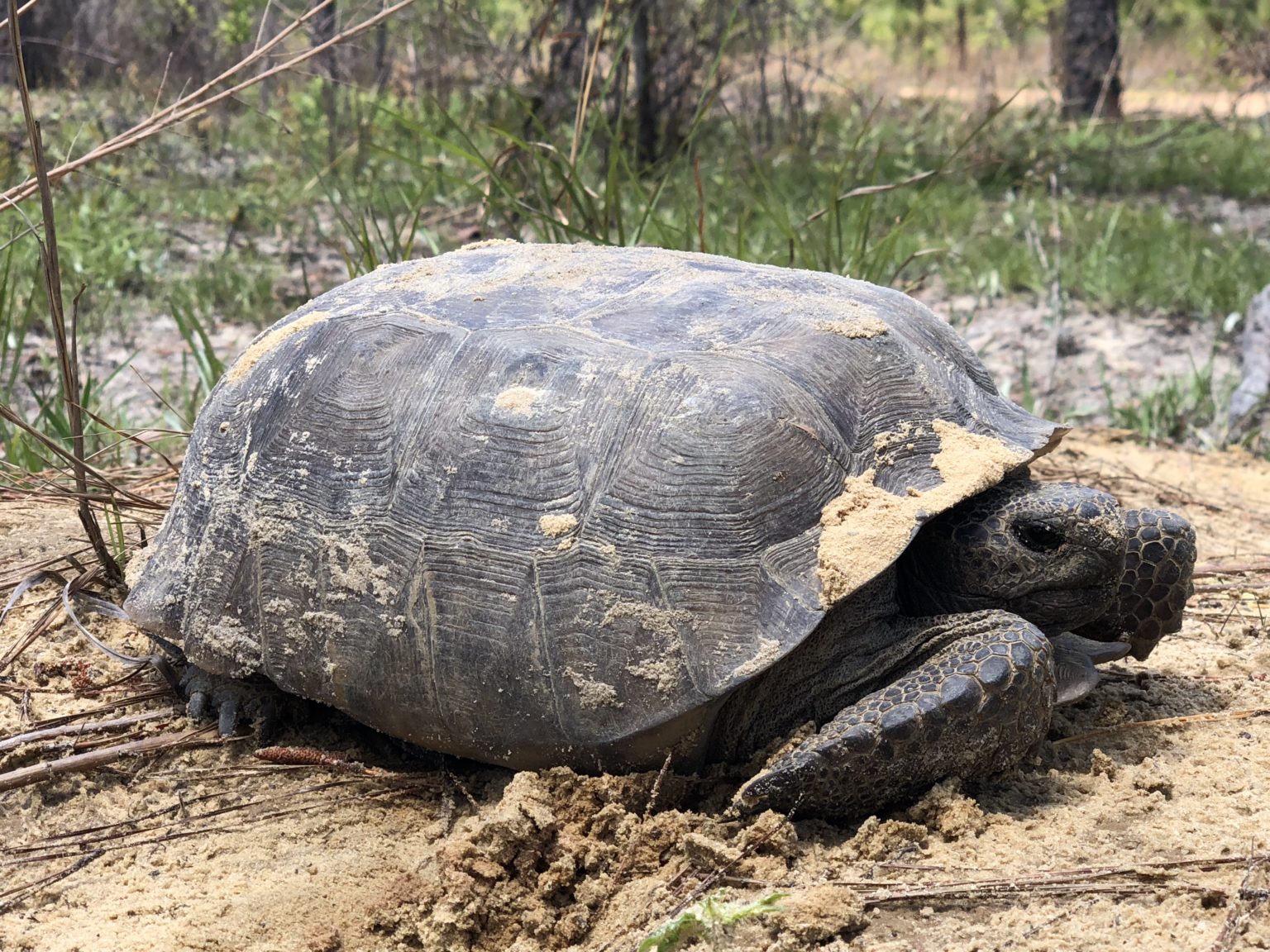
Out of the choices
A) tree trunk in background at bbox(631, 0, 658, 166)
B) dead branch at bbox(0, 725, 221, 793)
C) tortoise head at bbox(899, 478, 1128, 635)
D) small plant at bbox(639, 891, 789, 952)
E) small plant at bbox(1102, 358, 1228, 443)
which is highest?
tree trunk in background at bbox(631, 0, 658, 166)

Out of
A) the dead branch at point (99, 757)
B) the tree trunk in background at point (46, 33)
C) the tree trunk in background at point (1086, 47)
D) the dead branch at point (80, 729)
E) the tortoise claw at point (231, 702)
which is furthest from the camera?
the tree trunk in background at point (1086, 47)

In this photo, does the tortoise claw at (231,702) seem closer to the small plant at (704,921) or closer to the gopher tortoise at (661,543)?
the gopher tortoise at (661,543)

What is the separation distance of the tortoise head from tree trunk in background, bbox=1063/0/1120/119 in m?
12.3

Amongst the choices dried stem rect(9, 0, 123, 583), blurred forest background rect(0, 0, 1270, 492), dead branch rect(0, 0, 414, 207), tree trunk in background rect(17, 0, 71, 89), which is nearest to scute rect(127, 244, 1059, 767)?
dried stem rect(9, 0, 123, 583)

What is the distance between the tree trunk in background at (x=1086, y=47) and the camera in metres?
14.1

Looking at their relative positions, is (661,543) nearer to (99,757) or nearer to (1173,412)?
(99,757)

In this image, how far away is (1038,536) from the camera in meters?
2.80

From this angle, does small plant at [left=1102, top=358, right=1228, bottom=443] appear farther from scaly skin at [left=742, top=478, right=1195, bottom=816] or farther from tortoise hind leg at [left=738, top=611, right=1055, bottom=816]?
tortoise hind leg at [left=738, top=611, right=1055, bottom=816]

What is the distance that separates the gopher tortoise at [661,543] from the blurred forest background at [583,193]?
2.79 ft

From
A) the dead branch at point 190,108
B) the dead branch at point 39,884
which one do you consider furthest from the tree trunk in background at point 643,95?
the dead branch at point 39,884

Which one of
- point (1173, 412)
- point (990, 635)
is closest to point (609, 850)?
point (990, 635)

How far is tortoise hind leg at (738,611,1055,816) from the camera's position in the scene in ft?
8.08

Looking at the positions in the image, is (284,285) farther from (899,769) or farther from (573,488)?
(899,769)

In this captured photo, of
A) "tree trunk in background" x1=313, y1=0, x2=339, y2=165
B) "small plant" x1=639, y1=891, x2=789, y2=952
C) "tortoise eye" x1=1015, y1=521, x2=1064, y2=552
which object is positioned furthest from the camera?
"tree trunk in background" x1=313, y1=0, x2=339, y2=165
